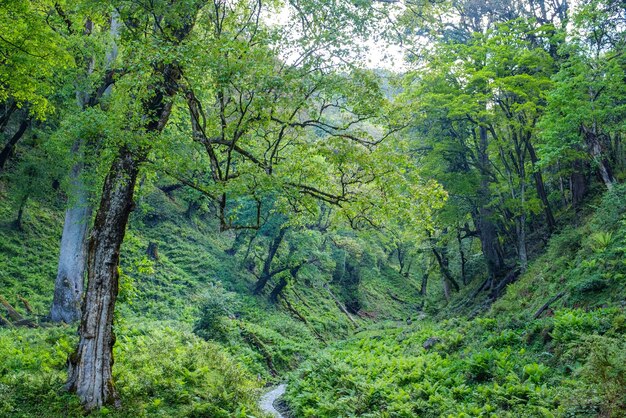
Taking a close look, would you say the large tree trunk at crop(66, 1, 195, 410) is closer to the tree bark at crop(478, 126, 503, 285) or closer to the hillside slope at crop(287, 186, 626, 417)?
the hillside slope at crop(287, 186, 626, 417)

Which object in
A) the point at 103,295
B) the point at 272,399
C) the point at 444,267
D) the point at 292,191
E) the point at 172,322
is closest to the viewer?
the point at 103,295

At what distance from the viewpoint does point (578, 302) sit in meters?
11.3

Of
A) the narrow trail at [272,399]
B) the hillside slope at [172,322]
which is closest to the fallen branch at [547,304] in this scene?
the narrow trail at [272,399]

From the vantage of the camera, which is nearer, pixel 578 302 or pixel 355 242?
pixel 578 302

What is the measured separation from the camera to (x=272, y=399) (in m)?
13.7

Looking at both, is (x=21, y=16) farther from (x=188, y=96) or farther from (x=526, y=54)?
(x=526, y=54)

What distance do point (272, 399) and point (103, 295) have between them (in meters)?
7.66

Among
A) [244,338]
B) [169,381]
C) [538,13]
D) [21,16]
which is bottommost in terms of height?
[244,338]

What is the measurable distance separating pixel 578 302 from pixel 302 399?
7830 millimetres

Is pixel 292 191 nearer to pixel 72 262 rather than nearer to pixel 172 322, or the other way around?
pixel 72 262

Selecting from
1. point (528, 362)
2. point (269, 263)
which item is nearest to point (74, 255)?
point (528, 362)

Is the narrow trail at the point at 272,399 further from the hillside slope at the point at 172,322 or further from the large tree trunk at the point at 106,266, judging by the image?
the large tree trunk at the point at 106,266

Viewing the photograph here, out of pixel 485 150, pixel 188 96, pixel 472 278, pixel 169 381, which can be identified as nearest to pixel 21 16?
pixel 188 96

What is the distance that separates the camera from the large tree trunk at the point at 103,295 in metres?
7.70
